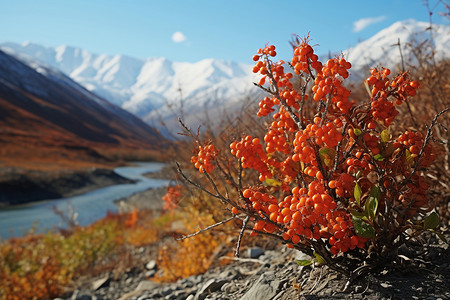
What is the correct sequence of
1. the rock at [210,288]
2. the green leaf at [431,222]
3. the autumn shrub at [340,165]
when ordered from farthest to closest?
1. the rock at [210,288]
2. the green leaf at [431,222]
3. the autumn shrub at [340,165]

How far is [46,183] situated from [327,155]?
22.4 meters

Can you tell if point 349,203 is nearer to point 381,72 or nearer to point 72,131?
point 381,72

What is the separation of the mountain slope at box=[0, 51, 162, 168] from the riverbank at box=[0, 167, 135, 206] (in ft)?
11.2

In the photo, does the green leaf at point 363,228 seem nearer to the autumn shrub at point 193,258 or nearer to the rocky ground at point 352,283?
the rocky ground at point 352,283

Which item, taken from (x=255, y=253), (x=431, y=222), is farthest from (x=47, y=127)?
(x=431, y=222)

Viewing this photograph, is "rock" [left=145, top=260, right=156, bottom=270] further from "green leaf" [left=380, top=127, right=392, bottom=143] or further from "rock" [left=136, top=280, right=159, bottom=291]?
"green leaf" [left=380, top=127, right=392, bottom=143]

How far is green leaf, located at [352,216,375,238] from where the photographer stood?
5.13ft

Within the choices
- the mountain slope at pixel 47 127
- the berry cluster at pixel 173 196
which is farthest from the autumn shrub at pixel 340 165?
the mountain slope at pixel 47 127

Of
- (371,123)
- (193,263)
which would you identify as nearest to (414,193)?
(371,123)

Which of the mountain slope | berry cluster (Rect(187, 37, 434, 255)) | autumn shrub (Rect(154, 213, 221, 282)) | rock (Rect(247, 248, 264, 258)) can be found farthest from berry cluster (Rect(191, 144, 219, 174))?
the mountain slope

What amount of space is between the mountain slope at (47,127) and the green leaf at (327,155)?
87.4 feet

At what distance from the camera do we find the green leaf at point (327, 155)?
5.27ft

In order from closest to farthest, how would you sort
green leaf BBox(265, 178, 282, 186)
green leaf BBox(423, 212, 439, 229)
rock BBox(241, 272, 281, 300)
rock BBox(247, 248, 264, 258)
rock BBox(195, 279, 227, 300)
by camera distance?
green leaf BBox(423, 212, 439, 229) → green leaf BBox(265, 178, 282, 186) → rock BBox(241, 272, 281, 300) → rock BBox(195, 279, 227, 300) → rock BBox(247, 248, 264, 258)

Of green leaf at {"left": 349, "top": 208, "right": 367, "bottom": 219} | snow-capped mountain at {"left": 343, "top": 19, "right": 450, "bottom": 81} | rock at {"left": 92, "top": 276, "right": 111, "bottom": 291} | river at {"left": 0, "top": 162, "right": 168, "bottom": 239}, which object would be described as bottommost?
river at {"left": 0, "top": 162, "right": 168, "bottom": 239}
